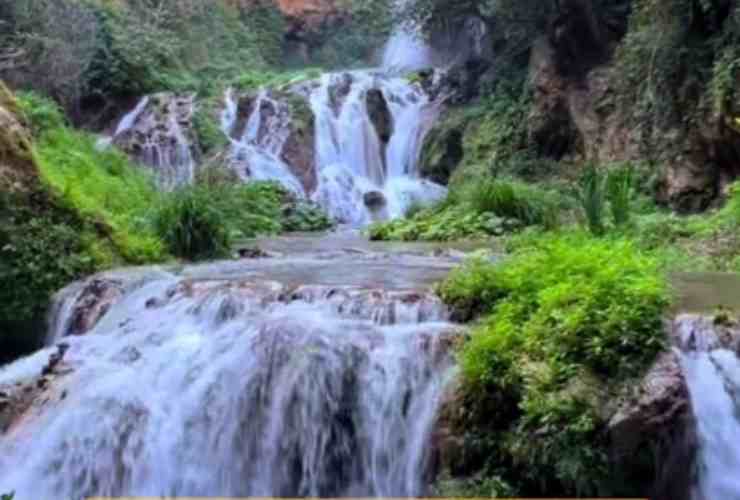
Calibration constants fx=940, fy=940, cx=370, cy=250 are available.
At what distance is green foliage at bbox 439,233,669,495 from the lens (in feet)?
17.8

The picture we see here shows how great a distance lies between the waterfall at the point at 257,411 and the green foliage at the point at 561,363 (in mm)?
482

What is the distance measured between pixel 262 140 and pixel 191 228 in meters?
10.3

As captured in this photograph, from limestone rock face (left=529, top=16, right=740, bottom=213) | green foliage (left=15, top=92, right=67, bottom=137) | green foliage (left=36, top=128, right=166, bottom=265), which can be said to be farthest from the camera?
green foliage (left=15, top=92, right=67, bottom=137)

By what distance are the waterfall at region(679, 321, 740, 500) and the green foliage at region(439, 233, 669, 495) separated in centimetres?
37

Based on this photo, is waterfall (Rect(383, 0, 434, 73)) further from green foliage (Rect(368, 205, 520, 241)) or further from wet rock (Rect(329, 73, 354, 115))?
green foliage (Rect(368, 205, 520, 241))

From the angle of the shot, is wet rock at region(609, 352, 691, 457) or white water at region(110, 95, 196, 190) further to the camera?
white water at region(110, 95, 196, 190)

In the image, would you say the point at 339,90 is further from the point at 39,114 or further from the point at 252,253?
the point at 252,253

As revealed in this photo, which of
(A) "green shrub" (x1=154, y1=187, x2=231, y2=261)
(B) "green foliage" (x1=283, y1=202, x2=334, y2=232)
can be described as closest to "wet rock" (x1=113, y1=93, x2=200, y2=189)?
(B) "green foliage" (x1=283, y1=202, x2=334, y2=232)

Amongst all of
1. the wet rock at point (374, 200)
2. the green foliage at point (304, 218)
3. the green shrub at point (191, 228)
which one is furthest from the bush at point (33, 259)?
the wet rock at point (374, 200)

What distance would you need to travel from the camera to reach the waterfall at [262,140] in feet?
65.6

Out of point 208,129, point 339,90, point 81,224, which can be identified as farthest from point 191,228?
point 339,90

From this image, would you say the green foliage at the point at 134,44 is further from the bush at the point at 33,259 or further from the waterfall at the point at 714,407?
the waterfall at the point at 714,407

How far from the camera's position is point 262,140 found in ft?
69.8

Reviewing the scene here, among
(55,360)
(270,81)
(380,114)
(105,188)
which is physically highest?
(270,81)
